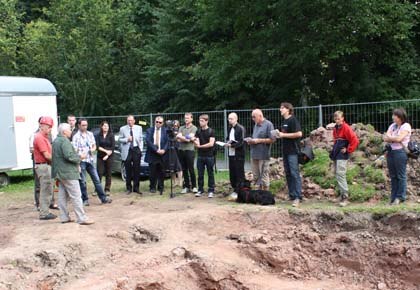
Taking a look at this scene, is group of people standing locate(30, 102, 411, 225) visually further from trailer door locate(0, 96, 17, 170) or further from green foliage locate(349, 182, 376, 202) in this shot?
trailer door locate(0, 96, 17, 170)

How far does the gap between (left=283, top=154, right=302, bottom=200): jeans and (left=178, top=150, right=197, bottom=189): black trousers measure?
8.57 ft

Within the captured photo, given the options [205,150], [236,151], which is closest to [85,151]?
[205,150]

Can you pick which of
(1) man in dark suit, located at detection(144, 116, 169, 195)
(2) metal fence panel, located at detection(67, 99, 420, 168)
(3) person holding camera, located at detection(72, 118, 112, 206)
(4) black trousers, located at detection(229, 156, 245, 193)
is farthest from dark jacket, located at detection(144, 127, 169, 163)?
(2) metal fence panel, located at detection(67, 99, 420, 168)

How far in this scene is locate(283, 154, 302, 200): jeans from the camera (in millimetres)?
10094

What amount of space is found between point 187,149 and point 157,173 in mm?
1095

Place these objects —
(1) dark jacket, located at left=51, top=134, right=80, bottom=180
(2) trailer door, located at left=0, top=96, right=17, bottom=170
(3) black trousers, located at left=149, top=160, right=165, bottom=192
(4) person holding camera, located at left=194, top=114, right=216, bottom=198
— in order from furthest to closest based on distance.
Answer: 1. (2) trailer door, located at left=0, top=96, right=17, bottom=170
2. (3) black trousers, located at left=149, top=160, right=165, bottom=192
3. (4) person holding camera, located at left=194, top=114, right=216, bottom=198
4. (1) dark jacket, located at left=51, top=134, right=80, bottom=180

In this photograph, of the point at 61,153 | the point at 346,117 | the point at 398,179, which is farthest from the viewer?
the point at 346,117

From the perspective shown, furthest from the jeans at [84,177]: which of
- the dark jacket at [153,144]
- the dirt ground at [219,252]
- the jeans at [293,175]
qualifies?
the jeans at [293,175]

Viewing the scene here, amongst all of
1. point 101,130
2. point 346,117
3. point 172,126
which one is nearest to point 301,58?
point 346,117

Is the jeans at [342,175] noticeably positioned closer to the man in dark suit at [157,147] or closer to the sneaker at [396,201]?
the sneaker at [396,201]

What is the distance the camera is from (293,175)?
1016 centimetres

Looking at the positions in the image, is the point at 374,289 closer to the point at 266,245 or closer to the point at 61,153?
the point at 266,245

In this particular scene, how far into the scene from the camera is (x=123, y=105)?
1145 inches

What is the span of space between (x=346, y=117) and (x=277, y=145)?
2164mm
